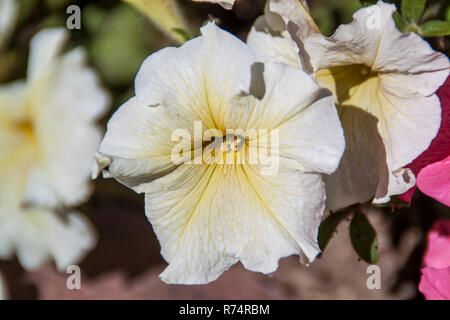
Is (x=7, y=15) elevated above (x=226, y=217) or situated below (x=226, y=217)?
above

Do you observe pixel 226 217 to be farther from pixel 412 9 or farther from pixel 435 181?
pixel 412 9

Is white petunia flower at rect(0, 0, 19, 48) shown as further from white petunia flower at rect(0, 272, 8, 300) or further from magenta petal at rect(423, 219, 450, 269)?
magenta petal at rect(423, 219, 450, 269)

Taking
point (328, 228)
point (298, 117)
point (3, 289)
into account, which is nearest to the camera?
point (298, 117)

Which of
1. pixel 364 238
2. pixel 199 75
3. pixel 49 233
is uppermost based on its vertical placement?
pixel 199 75

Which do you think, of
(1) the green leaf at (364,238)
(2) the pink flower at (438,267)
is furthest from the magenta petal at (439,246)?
(1) the green leaf at (364,238)

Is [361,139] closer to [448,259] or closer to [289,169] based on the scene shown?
[289,169]

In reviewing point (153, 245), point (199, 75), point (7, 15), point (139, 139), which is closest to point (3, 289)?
point (153, 245)
